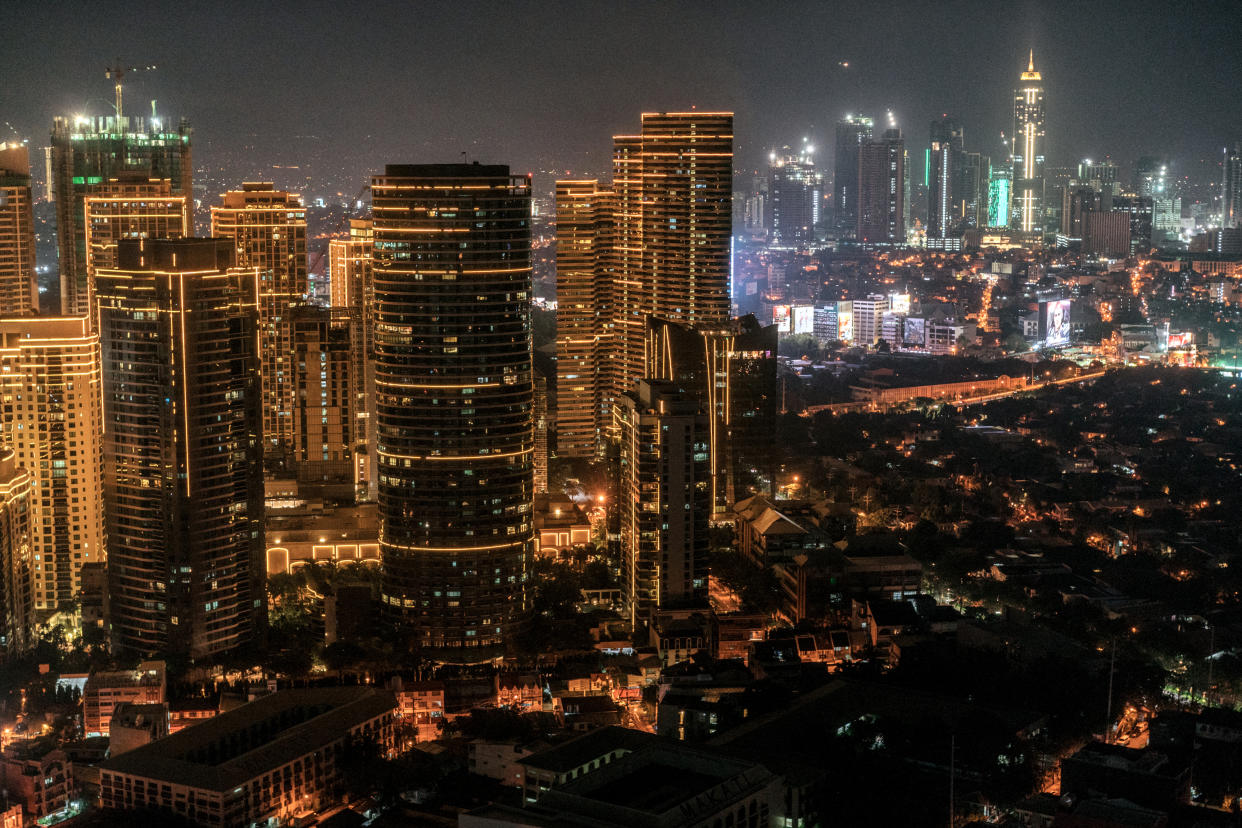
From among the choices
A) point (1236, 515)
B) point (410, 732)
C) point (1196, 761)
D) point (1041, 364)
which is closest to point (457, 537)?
point (410, 732)

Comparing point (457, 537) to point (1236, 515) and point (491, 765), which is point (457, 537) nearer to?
point (491, 765)

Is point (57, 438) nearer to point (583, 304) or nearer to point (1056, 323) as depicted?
point (583, 304)

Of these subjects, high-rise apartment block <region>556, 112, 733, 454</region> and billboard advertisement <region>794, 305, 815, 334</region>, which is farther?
billboard advertisement <region>794, 305, 815, 334</region>

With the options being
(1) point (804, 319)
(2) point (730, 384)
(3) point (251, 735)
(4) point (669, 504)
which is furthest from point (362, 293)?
(1) point (804, 319)

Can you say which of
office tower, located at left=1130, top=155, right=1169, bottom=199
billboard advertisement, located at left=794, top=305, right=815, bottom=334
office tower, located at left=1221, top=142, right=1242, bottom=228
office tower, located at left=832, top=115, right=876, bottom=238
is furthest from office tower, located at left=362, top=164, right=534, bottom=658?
office tower, located at left=1130, top=155, right=1169, bottom=199

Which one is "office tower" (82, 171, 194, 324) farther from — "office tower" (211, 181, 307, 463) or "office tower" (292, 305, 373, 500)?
"office tower" (292, 305, 373, 500)

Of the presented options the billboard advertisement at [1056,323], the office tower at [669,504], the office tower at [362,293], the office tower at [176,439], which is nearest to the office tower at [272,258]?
the office tower at [362,293]

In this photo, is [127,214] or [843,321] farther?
[843,321]
